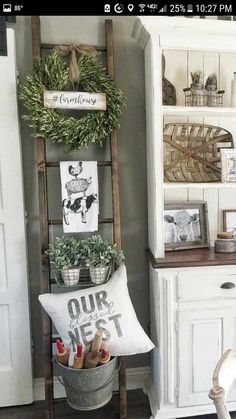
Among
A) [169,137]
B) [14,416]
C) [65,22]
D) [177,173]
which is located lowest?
[14,416]

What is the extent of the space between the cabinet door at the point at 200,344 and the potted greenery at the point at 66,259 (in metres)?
0.60

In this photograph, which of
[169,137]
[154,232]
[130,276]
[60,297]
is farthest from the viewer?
[130,276]

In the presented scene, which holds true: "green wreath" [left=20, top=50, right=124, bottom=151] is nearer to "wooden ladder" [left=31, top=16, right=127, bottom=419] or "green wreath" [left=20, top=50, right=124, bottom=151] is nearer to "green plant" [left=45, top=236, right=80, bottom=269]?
"wooden ladder" [left=31, top=16, right=127, bottom=419]

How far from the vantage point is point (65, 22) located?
1.91m

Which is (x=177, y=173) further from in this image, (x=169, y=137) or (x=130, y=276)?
(x=130, y=276)

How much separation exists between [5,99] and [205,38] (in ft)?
3.65

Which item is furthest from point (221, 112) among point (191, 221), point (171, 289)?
point (171, 289)

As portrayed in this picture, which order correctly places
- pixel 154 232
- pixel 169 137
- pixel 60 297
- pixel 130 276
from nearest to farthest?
1. pixel 60 297
2. pixel 154 232
3. pixel 169 137
4. pixel 130 276

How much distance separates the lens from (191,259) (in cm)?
177

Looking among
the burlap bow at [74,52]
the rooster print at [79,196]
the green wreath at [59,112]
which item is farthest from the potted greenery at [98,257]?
the burlap bow at [74,52]

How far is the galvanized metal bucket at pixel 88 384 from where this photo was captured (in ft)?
5.28

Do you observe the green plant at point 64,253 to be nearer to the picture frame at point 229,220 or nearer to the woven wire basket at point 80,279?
the woven wire basket at point 80,279
